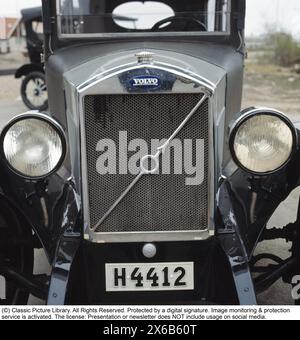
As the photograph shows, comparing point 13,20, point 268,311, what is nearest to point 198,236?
point 268,311

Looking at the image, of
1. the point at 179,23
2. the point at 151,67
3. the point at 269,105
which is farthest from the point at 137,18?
the point at 269,105

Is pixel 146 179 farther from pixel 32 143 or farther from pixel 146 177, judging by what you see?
pixel 32 143

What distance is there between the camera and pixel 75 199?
2.73 m

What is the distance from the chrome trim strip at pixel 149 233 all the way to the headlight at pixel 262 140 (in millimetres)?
123

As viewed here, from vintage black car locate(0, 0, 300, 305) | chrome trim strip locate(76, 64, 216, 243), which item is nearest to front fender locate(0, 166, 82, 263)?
vintage black car locate(0, 0, 300, 305)

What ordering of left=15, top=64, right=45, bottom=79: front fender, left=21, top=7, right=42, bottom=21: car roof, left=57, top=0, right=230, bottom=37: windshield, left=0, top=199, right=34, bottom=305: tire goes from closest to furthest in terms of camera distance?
1. left=0, top=199, right=34, bottom=305: tire
2. left=57, top=0, right=230, bottom=37: windshield
3. left=21, top=7, right=42, bottom=21: car roof
4. left=15, top=64, right=45, bottom=79: front fender

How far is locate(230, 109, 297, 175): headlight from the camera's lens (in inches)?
98.6

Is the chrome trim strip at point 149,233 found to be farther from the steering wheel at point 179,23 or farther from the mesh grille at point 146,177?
the steering wheel at point 179,23

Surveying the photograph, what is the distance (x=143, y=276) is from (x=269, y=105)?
10.6 meters

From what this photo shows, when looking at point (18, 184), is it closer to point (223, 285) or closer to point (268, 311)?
point (223, 285)

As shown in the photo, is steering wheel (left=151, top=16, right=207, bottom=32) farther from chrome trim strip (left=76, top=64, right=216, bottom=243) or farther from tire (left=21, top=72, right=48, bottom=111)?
tire (left=21, top=72, right=48, bottom=111)

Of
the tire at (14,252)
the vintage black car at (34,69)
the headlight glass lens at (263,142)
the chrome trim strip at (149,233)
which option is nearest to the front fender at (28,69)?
the vintage black car at (34,69)

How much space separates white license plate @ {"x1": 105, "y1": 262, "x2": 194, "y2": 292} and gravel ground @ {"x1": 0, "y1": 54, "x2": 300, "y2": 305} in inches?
40.1

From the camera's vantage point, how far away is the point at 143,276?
2588 mm
